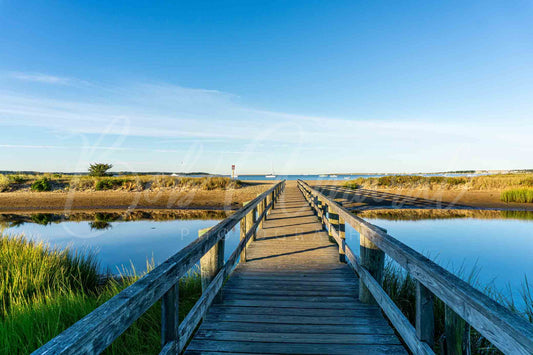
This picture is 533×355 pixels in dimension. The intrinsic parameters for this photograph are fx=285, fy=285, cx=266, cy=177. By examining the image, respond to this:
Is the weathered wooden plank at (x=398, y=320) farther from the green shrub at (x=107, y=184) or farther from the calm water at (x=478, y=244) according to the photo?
the green shrub at (x=107, y=184)


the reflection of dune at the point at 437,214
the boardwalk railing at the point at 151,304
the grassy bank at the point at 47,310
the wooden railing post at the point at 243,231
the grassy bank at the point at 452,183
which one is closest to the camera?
the boardwalk railing at the point at 151,304

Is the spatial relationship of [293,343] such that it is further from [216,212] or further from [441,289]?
[216,212]

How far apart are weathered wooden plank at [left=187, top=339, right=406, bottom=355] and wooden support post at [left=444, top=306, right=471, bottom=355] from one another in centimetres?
80


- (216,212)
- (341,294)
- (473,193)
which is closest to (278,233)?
(341,294)

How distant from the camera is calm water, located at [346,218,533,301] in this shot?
8.83 m

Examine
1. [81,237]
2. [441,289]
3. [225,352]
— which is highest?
[441,289]

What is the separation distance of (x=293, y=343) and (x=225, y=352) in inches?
24.9

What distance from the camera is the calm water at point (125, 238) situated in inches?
395

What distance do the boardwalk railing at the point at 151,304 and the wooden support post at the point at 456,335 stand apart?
1832mm

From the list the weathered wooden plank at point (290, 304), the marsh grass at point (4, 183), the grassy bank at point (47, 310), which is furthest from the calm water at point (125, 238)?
the marsh grass at point (4, 183)

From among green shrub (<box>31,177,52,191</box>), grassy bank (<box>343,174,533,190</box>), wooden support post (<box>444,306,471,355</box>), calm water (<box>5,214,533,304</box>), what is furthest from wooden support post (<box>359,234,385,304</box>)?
grassy bank (<box>343,174,533,190</box>)

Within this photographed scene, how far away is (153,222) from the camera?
16.6 m

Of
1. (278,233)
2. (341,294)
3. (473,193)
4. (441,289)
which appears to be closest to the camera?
(441,289)

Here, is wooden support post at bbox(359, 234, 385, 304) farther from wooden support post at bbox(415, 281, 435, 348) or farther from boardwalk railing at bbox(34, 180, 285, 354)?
boardwalk railing at bbox(34, 180, 285, 354)
